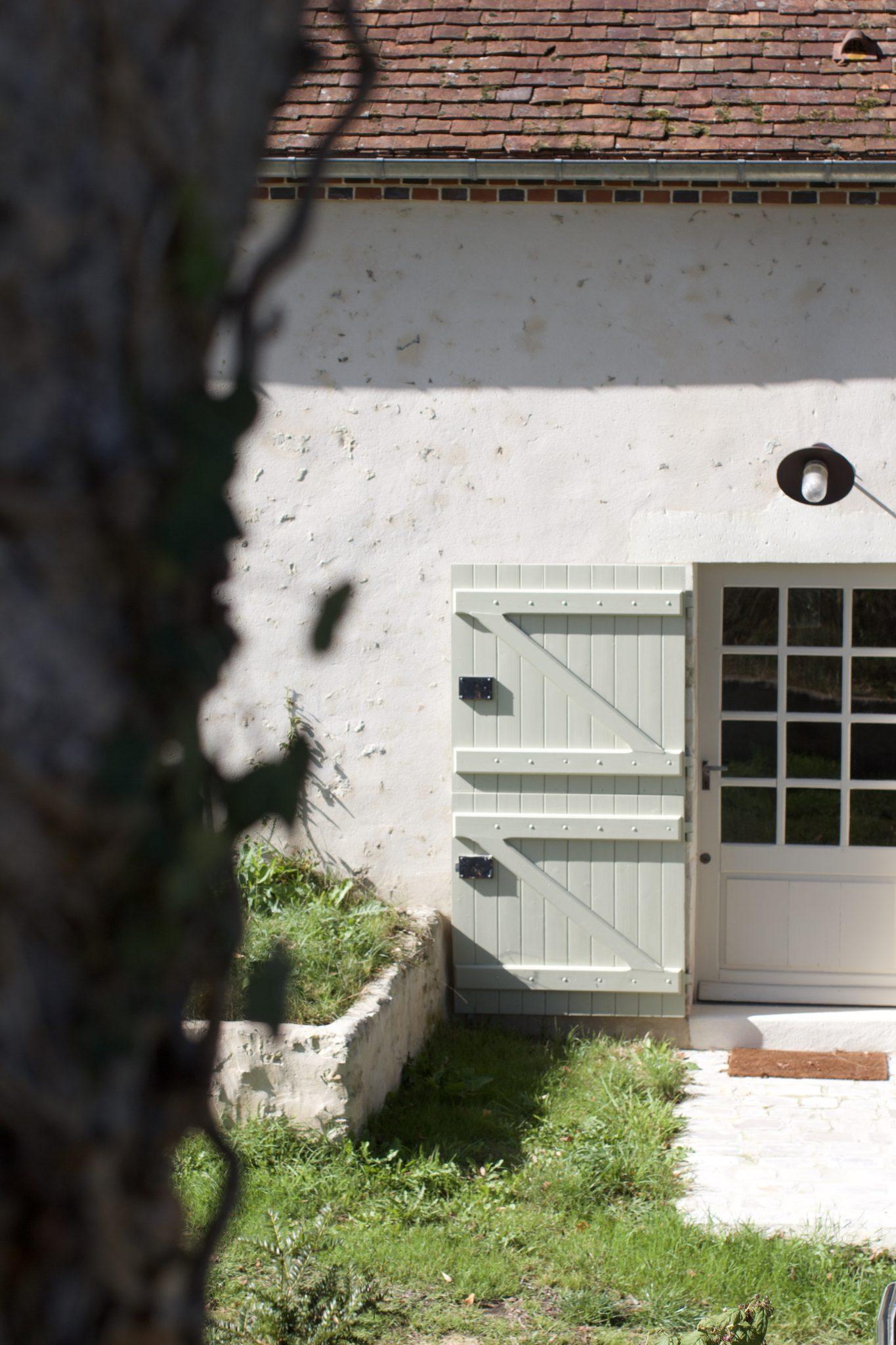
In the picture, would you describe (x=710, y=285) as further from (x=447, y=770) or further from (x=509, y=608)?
(x=447, y=770)

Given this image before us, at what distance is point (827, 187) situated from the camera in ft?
18.7

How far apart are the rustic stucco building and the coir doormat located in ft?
0.53

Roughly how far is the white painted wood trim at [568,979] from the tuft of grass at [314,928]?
47cm

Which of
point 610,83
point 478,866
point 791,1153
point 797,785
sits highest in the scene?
point 610,83

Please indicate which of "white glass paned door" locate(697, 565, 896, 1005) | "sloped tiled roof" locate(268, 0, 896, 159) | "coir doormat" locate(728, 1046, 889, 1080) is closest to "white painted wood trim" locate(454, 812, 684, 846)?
"white glass paned door" locate(697, 565, 896, 1005)

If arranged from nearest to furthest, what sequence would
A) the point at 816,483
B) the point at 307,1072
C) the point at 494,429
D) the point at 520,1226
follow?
the point at 520,1226
the point at 307,1072
the point at 816,483
the point at 494,429

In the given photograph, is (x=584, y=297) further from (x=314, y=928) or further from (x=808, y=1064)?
(x=808, y=1064)

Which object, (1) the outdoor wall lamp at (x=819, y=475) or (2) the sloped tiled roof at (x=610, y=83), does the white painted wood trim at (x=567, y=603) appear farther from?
(2) the sloped tiled roof at (x=610, y=83)

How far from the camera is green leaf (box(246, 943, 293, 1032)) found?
3.09ft

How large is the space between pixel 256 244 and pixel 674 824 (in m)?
3.47

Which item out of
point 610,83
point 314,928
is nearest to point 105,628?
point 314,928

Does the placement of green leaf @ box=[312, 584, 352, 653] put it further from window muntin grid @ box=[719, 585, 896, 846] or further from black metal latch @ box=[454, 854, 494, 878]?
window muntin grid @ box=[719, 585, 896, 846]

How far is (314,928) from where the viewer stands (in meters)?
5.48

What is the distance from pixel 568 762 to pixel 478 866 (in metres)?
0.66
